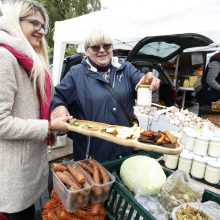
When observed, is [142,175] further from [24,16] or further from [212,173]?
[24,16]

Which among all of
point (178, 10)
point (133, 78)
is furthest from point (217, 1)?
point (133, 78)

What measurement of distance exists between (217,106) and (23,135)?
11.6 ft

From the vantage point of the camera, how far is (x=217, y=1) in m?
2.34

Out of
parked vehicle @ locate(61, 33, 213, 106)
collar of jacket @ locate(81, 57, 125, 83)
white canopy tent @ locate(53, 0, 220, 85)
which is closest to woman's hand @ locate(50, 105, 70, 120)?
collar of jacket @ locate(81, 57, 125, 83)

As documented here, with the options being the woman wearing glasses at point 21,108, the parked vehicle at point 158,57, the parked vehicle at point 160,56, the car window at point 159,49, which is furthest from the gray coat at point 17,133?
the car window at point 159,49

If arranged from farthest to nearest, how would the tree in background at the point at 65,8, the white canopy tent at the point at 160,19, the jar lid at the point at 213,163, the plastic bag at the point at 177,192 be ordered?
the tree in background at the point at 65,8
the white canopy tent at the point at 160,19
the jar lid at the point at 213,163
the plastic bag at the point at 177,192

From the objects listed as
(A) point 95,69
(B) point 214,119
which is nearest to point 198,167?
(A) point 95,69

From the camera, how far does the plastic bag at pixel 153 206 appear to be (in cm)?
130

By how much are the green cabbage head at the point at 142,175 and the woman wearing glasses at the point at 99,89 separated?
342mm

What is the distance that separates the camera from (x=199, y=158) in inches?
71.8

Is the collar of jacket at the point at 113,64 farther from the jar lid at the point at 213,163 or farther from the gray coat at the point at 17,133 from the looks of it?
the jar lid at the point at 213,163

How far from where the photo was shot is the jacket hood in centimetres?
131

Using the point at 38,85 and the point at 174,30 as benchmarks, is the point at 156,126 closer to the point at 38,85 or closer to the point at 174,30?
the point at 174,30

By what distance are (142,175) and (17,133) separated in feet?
2.60
